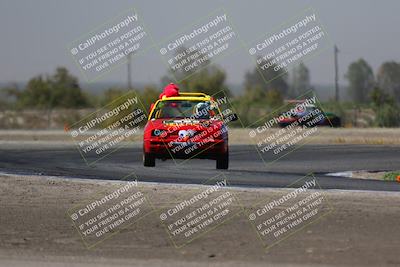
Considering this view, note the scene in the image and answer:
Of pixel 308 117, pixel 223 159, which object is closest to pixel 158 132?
pixel 223 159

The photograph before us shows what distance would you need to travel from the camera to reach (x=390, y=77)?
360ft

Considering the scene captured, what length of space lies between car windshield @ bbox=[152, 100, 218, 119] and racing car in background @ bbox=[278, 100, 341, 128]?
1085 inches

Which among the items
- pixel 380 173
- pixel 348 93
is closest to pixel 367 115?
pixel 380 173

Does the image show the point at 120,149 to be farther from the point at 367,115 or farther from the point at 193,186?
the point at 367,115

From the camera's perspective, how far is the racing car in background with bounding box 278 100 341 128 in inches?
1911

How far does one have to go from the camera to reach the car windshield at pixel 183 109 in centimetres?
1772

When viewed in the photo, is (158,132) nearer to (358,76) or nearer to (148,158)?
(148,158)

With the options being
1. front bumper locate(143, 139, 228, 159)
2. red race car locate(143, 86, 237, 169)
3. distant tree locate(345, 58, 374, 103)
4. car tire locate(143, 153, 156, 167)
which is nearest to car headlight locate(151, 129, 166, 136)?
red race car locate(143, 86, 237, 169)

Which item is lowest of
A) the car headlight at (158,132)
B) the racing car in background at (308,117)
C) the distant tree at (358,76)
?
the distant tree at (358,76)

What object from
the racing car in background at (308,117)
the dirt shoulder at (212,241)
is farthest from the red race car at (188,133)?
the racing car in background at (308,117)

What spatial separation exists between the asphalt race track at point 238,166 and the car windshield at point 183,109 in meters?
1.44

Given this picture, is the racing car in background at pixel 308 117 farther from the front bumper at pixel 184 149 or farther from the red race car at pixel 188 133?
the front bumper at pixel 184 149

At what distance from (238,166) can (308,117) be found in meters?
26.0

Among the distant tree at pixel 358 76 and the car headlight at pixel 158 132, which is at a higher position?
the car headlight at pixel 158 132
